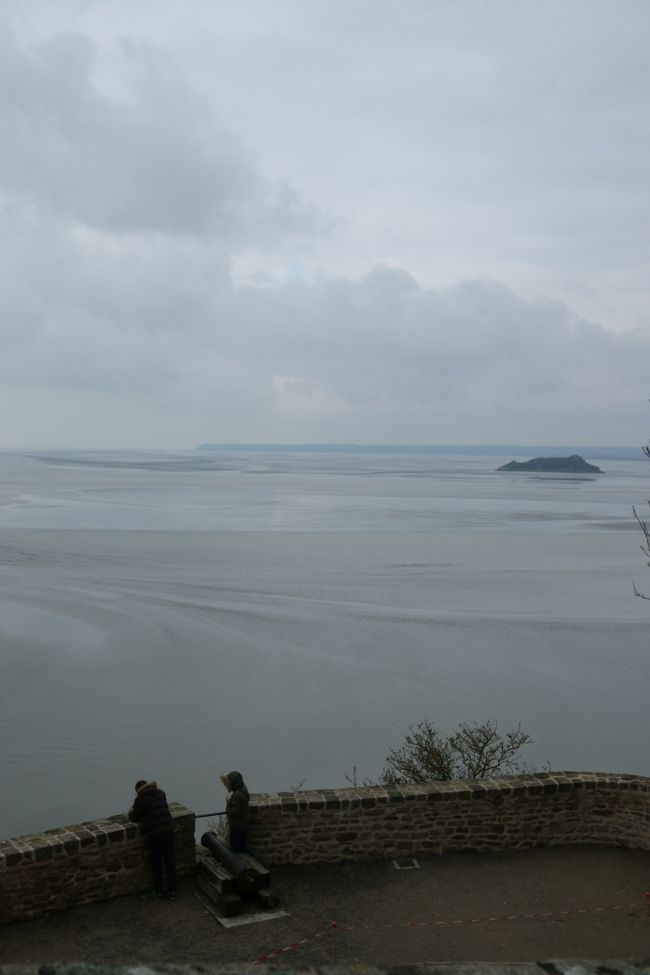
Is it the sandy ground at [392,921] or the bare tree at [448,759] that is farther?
the bare tree at [448,759]

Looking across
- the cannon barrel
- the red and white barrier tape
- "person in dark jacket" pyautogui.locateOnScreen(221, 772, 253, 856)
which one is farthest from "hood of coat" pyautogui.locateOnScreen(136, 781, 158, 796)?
the red and white barrier tape

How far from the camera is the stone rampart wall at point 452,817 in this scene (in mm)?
7668

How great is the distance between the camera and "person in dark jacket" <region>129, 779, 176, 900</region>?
7117 mm

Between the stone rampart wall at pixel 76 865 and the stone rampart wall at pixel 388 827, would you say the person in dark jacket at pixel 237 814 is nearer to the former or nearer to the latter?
the stone rampart wall at pixel 388 827

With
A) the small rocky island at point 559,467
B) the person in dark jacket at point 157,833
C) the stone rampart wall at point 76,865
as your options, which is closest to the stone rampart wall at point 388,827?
the stone rampart wall at point 76,865

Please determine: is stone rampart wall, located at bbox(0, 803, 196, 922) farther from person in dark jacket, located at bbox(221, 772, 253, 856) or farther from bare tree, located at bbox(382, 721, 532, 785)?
bare tree, located at bbox(382, 721, 532, 785)

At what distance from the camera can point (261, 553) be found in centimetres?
4594

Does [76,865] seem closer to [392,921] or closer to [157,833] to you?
[157,833]

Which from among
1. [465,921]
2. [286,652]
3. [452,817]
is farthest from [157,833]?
[286,652]

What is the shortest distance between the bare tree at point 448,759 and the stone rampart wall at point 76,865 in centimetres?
755

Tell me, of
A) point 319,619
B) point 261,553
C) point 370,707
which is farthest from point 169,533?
point 370,707

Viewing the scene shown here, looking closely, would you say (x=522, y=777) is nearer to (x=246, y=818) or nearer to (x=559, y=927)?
(x=559, y=927)

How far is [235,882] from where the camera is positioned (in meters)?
6.93

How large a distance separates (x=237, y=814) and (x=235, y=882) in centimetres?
52
